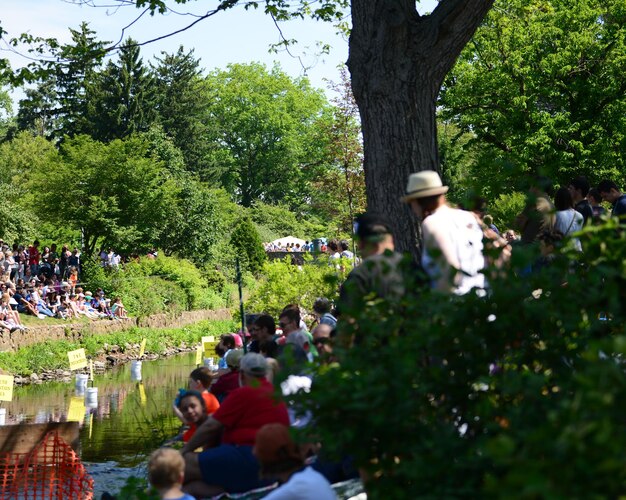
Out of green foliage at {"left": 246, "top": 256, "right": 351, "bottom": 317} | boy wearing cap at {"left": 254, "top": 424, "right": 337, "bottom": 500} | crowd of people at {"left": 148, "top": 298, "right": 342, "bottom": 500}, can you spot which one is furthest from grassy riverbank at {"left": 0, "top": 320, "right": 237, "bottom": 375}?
boy wearing cap at {"left": 254, "top": 424, "right": 337, "bottom": 500}

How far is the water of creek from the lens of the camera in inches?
669

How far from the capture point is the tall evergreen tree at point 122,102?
66275 mm

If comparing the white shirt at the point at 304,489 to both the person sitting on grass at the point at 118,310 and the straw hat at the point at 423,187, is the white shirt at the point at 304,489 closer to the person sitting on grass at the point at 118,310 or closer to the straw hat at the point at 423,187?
the straw hat at the point at 423,187

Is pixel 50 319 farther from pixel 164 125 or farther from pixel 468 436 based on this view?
pixel 164 125

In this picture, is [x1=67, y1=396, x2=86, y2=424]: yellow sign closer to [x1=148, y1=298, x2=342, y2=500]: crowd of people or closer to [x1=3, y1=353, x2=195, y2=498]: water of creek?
[x1=3, y1=353, x2=195, y2=498]: water of creek

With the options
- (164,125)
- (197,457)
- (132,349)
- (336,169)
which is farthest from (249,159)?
(197,457)

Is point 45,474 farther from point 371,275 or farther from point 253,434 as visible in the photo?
point 371,275

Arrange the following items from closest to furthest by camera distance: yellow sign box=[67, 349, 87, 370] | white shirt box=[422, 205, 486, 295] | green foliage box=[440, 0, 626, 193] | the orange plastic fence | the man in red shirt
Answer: white shirt box=[422, 205, 486, 295], the man in red shirt, the orange plastic fence, yellow sign box=[67, 349, 87, 370], green foliage box=[440, 0, 626, 193]

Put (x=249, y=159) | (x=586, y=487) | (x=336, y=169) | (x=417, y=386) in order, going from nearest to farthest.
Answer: (x=586, y=487) < (x=417, y=386) < (x=336, y=169) < (x=249, y=159)

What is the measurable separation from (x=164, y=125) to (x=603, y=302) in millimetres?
73388

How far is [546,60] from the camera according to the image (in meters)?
38.3

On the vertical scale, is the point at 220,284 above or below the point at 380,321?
above

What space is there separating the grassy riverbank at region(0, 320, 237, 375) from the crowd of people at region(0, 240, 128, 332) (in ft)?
3.16

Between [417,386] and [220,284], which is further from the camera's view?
[220,284]
